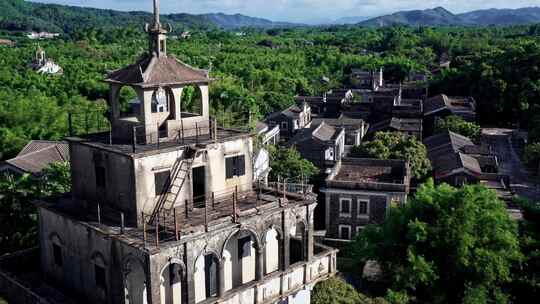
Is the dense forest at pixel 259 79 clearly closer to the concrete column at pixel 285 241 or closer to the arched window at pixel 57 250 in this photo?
the arched window at pixel 57 250

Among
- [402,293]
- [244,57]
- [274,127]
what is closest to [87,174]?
[402,293]

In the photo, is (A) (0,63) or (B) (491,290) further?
(A) (0,63)

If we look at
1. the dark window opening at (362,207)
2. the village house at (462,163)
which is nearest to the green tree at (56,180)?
the dark window opening at (362,207)

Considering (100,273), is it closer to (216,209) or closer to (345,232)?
(216,209)

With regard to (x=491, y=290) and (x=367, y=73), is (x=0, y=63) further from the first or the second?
(x=491, y=290)

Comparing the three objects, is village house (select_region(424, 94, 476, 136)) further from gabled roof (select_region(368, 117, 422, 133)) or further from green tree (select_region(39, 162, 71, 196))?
green tree (select_region(39, 162, 71, 196))
